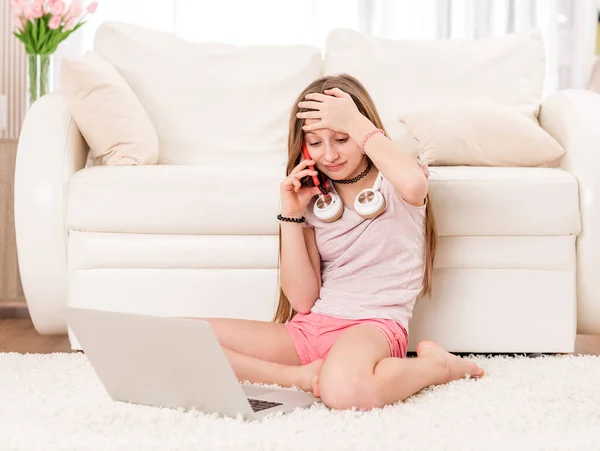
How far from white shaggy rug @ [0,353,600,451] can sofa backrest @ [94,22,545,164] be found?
0.96m

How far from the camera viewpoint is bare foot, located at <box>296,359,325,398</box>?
4.57 ft

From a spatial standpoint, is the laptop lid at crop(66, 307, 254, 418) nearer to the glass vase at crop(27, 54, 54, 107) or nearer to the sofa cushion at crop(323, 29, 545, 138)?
the sofa cushion at crop(323, 29, 545, 138)

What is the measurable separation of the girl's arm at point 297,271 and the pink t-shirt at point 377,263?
2 cm

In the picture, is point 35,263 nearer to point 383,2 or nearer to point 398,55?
point 398,55

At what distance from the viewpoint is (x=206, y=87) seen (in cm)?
234

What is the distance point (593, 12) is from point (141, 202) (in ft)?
7.58

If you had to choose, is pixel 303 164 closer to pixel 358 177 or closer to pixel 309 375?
pixel 358 177

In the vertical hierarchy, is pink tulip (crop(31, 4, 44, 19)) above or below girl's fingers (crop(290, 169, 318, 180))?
above

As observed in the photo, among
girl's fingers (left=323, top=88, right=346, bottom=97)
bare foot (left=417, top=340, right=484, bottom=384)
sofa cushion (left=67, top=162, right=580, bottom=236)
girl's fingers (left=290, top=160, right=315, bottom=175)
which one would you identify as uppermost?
girl's fingers (left=323, top=88, right=346, bottom=97)

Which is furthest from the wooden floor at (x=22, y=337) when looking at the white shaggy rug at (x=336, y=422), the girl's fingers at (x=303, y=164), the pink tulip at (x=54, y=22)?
the pink tulip at (x=54, y=22)

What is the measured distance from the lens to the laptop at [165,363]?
3.77ft

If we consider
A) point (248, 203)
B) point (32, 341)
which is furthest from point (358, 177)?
point (32, 341)

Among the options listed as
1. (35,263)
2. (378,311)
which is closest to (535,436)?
(378,311)

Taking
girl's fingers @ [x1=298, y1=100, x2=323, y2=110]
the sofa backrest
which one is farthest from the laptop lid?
the sofa backrest
